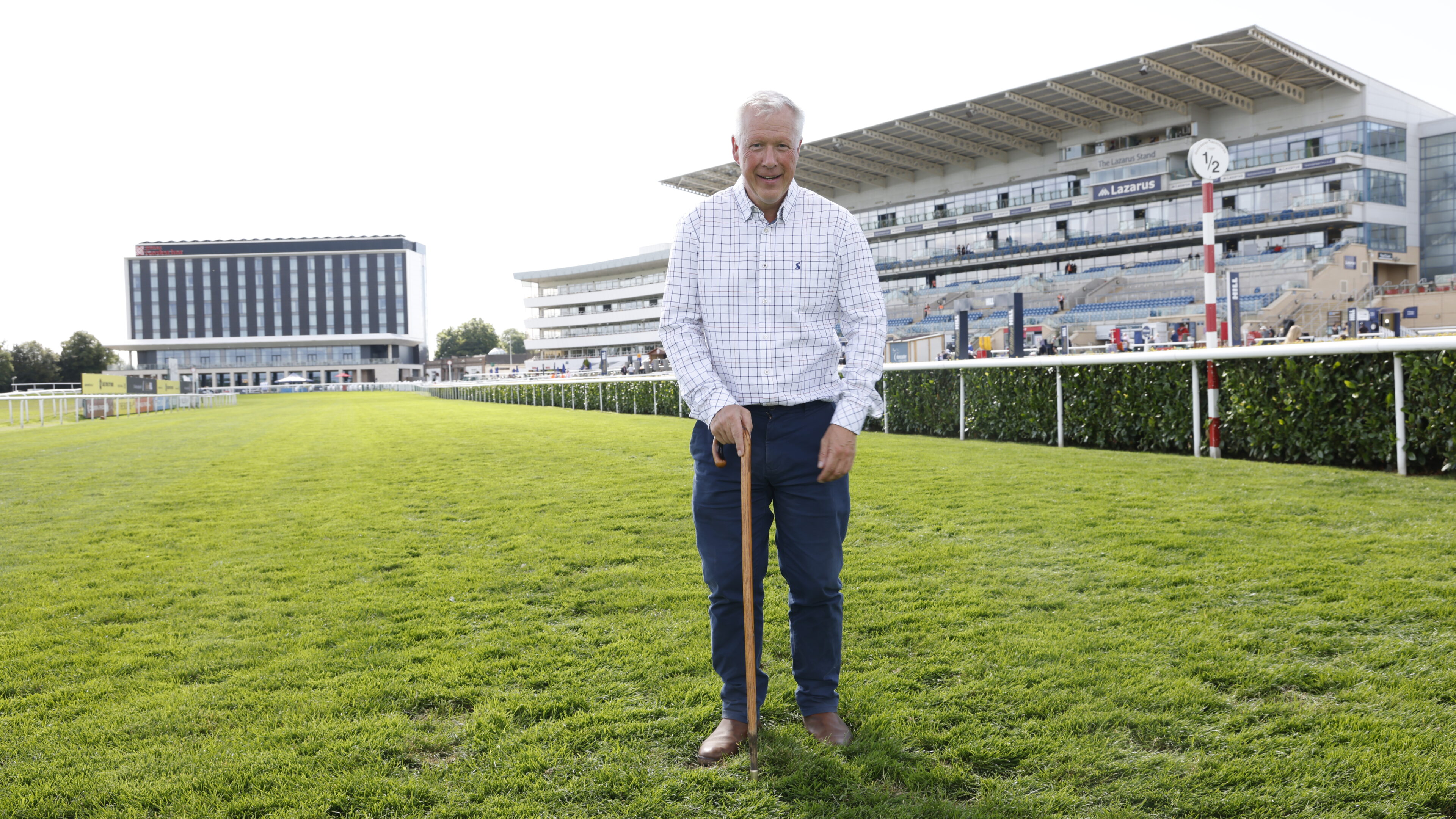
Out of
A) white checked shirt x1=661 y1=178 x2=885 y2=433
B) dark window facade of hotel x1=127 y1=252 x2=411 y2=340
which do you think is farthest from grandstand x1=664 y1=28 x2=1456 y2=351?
dark window facade of hotel x1=127 y1=252 x2=411 y2=340

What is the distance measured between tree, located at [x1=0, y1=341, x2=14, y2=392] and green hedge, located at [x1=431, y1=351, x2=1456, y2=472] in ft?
268

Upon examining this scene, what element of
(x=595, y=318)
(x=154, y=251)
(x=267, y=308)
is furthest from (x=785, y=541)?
(x=154, y=251)

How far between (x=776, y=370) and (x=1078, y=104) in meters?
51.1

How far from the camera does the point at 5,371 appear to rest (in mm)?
72875

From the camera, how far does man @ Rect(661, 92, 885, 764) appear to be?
2.77 m

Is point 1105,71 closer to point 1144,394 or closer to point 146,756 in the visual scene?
point 1144,394

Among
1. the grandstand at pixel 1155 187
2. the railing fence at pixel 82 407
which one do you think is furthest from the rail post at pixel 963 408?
the grandstand at pixel 1155 187

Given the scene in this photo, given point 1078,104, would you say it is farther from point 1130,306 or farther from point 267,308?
point 267,308

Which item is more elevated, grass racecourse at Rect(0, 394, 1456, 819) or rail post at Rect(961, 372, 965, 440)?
rail post at Rect(961, 372, 965, 440)

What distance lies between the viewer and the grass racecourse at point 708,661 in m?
2.51

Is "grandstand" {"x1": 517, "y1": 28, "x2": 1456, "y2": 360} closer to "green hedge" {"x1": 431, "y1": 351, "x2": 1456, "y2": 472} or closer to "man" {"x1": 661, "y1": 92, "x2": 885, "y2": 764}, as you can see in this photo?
"green hedge" {"x1": 431, "y1": 351, "x2": 1456, "y2": 472}

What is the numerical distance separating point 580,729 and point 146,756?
1254 millimetres

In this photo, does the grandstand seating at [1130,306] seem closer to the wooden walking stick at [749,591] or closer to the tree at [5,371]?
the wooden walking stick at [749,591]

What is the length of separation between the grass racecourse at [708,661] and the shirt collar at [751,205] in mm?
1572
